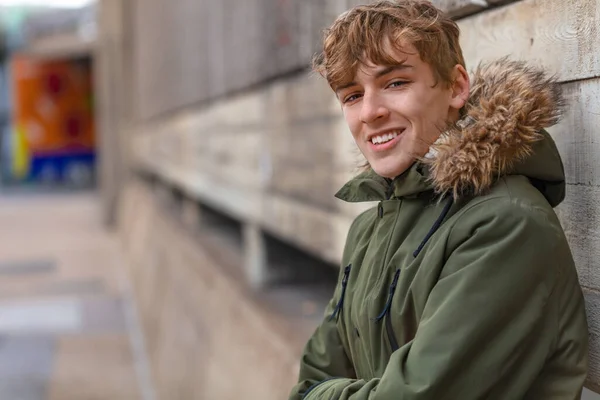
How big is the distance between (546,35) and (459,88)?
0.43m

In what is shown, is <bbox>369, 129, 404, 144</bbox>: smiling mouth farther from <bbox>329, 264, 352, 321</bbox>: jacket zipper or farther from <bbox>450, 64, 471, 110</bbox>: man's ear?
<bbox>329, 264, 352, 321</bbox>: jacket zipper

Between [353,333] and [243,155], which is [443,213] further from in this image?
[243,155]

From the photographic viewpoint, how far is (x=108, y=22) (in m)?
17.9

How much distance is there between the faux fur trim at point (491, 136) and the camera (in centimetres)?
166

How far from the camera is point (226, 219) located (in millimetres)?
8891

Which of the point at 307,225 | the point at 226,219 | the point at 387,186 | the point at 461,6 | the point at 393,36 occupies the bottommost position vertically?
the point at 226,219

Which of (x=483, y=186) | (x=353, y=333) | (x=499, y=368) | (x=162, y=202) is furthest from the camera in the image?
(x=162, y=202)

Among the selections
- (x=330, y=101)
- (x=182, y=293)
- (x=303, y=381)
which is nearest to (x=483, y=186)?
(x=303, y=381)

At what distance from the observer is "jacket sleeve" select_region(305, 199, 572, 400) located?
1.49m

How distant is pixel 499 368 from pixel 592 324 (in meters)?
0.58

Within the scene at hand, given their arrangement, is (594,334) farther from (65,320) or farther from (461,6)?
(65,320)

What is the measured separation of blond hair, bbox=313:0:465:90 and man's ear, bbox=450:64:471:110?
17mm

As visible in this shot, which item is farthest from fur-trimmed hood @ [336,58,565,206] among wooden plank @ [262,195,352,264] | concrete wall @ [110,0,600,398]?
wooden plank @ [262,195,352,264]

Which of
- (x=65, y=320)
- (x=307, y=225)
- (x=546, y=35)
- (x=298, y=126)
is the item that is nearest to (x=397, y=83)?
(x=546, y=35)
